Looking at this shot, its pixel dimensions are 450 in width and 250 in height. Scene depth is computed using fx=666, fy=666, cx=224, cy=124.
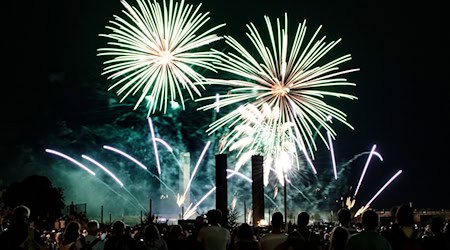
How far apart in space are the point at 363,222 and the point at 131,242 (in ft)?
13.0

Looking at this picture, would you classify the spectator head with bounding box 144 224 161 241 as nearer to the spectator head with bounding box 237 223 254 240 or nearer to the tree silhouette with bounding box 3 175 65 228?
the spectator head with bounding box 237 223 254 240

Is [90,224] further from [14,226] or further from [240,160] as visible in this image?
[240,160]

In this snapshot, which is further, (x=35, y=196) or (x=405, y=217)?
(x=35, y=196)

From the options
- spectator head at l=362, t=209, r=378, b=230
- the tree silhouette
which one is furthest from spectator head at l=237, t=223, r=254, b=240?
the tree silhouette

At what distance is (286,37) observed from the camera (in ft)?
123

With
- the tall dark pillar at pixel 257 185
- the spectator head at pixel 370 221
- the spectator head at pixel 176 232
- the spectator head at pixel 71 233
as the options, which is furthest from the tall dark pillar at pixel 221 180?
the spectator head at pixel 370 221

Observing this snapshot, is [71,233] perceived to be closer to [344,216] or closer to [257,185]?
[344,216]

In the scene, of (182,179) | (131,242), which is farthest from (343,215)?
(182,179)

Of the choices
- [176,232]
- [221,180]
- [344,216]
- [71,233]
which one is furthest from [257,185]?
[344,216]

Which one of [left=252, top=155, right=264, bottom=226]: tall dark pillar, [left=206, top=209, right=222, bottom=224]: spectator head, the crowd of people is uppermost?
[left=252, top=155, right=264, bottom=226]: tall dark pillar

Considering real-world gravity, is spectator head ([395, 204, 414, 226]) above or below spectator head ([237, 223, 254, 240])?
above

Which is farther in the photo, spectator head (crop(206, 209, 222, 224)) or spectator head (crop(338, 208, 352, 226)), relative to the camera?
spectator head (crop(206, 209, 222, 224))

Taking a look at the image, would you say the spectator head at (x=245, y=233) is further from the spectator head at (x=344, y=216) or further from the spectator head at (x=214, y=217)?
the spectator head at (x=344, y=216)

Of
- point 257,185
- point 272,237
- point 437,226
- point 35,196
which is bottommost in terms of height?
point 272,237
